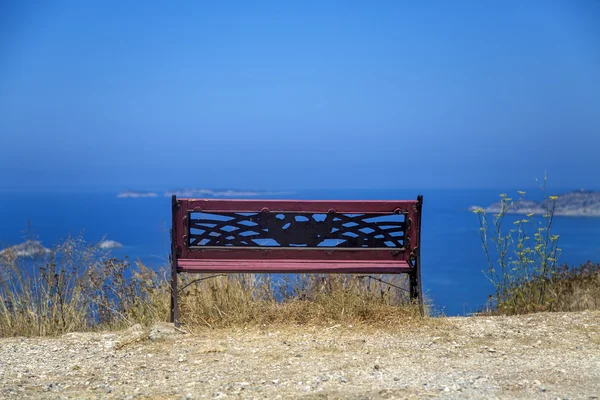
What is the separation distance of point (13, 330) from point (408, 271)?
429 centimetres

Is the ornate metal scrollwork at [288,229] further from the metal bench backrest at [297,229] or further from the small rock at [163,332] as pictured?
the small rock at [163,332]

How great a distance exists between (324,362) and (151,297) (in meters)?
3.12

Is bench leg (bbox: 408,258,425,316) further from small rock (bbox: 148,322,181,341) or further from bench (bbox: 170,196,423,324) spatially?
small rock (bbox: 148,322,181,341)

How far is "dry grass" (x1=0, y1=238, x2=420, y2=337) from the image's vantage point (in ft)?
23.8

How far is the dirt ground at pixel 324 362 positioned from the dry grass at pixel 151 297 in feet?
1.00

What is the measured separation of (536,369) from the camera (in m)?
5.53

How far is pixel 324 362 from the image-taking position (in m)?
5.75

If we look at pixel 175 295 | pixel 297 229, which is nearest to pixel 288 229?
pixel 297 229

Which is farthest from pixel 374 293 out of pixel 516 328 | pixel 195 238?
pixel 195 238

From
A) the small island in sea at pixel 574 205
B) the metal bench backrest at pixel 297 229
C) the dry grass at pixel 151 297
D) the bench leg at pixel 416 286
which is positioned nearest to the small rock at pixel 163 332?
the dry grass at pixel 151 297

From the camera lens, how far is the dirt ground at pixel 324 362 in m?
4.98

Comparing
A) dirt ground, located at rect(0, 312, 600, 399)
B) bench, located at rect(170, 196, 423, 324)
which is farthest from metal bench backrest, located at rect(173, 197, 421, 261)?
dirt ground, located at rect(0, 312, 600, 399)

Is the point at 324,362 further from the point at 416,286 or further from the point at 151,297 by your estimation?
the point at 151,297

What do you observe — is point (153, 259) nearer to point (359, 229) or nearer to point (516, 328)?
point (359, 229)
